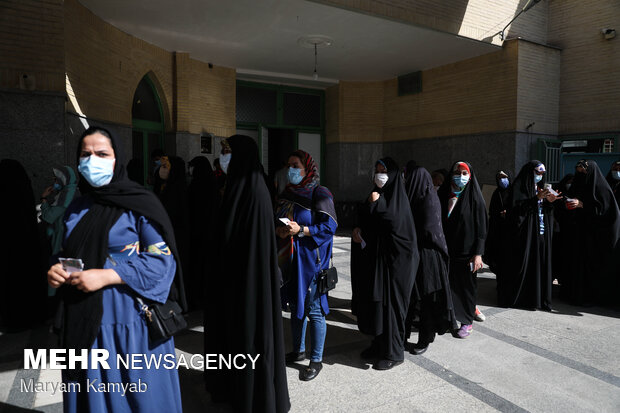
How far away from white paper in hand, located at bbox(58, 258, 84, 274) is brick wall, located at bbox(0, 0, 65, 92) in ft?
14.9

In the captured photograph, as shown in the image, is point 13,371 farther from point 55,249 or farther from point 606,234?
point 606,234

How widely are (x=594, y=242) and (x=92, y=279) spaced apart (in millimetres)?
5781

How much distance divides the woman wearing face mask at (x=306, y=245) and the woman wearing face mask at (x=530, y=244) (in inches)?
121

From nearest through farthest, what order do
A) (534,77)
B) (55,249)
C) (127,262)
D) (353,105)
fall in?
(127,262), (55,249), (534,77), (353,105)

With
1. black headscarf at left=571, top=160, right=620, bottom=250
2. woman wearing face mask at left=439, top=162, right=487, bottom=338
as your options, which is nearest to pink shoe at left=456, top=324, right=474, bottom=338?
woman wearing face mask at left=439, top=162, right=487, bottom=338

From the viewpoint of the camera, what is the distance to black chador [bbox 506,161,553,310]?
501 cm

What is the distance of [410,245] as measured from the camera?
3312 millimetres

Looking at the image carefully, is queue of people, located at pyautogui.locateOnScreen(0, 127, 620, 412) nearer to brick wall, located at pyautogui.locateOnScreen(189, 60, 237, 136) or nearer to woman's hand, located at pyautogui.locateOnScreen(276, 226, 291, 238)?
woman's hand, located at pyautogui.locateOnScreen(276, 226, 291, 238)

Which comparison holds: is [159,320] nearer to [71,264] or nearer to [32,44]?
[71,264]

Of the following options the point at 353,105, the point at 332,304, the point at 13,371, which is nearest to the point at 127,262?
the point at 13,371

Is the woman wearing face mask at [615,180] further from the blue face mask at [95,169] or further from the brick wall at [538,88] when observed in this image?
the blue face mask at [95,169]

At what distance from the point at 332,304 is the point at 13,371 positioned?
10.4ft

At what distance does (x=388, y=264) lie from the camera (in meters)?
3.32

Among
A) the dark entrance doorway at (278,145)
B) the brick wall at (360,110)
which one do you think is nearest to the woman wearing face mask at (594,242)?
the brick wall at (360,110)
